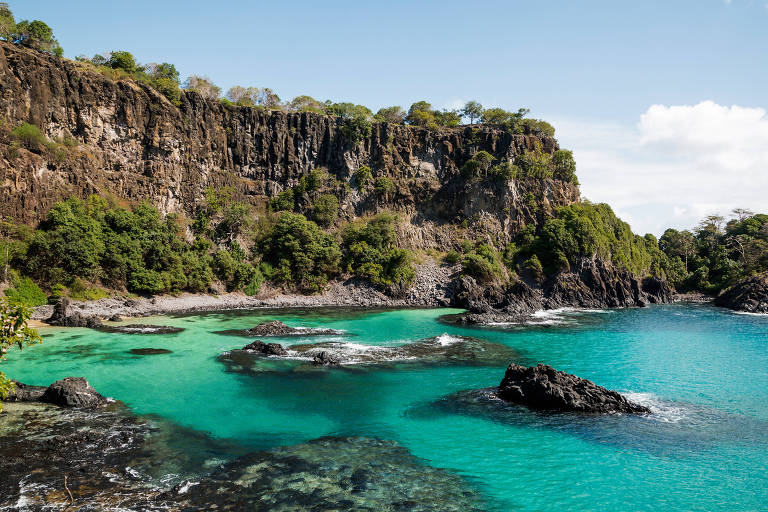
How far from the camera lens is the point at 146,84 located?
242ft

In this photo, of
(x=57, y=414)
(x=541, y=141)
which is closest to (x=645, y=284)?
(x=541, y=141)

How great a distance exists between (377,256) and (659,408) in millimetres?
57016

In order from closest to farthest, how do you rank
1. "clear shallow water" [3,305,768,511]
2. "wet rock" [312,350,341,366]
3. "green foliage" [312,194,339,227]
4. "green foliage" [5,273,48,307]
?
"clear shallow water" [3,305,768,511]
"wet rock" [312,350,341,366]
"green foliage" [5,273,48,307]
"green foliage" [312,194,339,227]

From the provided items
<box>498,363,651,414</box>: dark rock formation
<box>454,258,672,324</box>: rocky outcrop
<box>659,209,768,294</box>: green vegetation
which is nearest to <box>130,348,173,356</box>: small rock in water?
<box>498,363,651,414</box>: dark rock formation

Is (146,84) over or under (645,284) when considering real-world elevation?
over

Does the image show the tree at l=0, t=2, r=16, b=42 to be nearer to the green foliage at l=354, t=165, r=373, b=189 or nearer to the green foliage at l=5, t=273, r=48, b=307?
the green foliage at l=5, t=273, r=48, b=307

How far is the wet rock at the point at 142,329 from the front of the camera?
42.6 metres

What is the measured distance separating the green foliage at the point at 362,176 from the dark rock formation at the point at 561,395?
70.4 m

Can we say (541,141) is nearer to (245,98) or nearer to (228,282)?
(245,98)

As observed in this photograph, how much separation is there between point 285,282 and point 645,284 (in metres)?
71.9

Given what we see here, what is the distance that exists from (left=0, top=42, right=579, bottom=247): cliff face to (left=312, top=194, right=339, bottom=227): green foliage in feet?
15.5

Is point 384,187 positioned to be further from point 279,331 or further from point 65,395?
point 65,395

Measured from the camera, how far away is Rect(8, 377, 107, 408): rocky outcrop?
74.3ft

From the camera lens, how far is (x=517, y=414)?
23.0 metres
